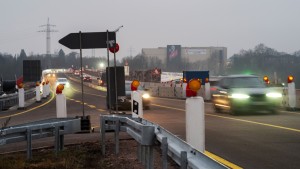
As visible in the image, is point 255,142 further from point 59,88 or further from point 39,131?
point 59,88

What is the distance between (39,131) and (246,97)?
41.2 feet

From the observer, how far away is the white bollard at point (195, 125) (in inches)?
276

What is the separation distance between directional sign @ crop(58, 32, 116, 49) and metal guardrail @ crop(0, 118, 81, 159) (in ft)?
8.48

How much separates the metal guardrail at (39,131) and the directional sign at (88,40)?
2585 mm

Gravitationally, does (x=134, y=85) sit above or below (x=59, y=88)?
above

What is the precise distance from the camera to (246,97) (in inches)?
808

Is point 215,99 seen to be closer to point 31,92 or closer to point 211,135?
point 211,135

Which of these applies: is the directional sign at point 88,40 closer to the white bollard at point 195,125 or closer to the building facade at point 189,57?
the white bollard at point 195,125

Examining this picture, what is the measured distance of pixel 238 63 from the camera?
322 ft

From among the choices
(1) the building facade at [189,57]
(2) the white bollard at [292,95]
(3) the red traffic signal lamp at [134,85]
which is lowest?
(2) the white bollard at [292,95]

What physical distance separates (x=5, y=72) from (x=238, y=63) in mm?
68767

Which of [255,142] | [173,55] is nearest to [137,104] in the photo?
[255,142]

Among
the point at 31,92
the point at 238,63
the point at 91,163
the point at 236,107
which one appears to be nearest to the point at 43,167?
the point at 91,163

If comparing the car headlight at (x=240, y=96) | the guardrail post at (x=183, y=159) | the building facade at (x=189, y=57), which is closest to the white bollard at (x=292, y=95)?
the car headlight at (x=240, y=96)
